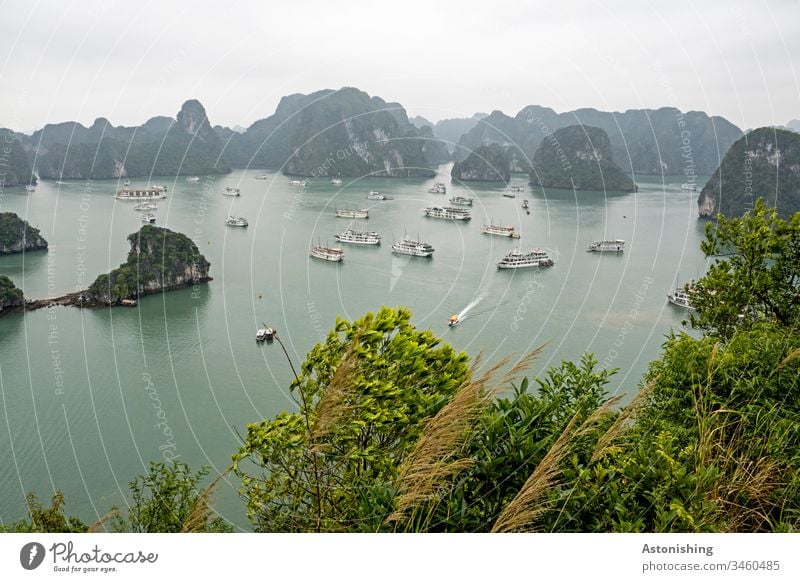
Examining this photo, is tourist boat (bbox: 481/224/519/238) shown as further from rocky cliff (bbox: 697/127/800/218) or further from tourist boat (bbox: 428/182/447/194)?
tourist boat (bbox: 428/182/447/194)

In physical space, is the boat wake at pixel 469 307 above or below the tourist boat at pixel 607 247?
below

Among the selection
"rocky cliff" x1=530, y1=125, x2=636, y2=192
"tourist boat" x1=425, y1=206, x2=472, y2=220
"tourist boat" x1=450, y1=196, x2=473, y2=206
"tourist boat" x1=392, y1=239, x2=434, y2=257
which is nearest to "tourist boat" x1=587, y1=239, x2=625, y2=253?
"tourist boat" x1=392, y1=239, x2=434, y2=257

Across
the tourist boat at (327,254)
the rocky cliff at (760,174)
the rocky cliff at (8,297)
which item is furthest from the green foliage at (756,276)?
the rocky cliff at (760,174)

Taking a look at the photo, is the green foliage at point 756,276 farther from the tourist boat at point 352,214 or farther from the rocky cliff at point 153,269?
the tourist boat at point 352,214

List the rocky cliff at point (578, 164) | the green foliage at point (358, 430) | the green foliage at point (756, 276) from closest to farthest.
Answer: the green foliage at point (358, 430), the green foliage at point (756, 276), the rocky cliff at point (578, 164)

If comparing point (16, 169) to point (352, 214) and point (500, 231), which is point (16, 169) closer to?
point (352, 214)
